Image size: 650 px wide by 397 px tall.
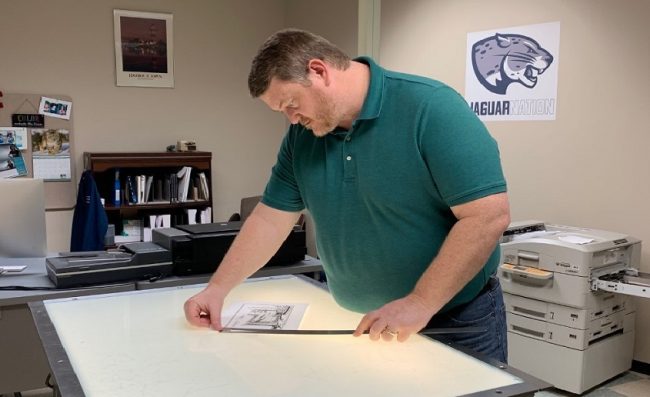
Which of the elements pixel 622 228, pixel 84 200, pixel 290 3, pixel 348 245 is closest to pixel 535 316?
pixel 622 228

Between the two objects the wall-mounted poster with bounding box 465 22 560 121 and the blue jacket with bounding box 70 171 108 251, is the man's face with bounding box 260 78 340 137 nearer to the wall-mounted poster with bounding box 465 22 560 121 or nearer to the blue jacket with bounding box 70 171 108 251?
the wall-mounted poster with bounding box 465 22 560 121

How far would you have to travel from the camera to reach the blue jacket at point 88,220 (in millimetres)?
4717

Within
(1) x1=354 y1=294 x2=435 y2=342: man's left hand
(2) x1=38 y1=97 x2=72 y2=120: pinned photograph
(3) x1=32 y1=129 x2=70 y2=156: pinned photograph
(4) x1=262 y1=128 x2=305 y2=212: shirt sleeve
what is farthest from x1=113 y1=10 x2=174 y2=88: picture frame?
(1) x1=354 y1=294 x2=435 y2=342: man's left hand

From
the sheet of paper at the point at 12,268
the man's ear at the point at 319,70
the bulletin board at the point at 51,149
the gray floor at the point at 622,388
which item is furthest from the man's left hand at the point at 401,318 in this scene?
the bulletin board at the point at 51,149

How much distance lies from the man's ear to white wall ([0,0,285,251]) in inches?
172

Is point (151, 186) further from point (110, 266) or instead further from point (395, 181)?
point (395, 181)

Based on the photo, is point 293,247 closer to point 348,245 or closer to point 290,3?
point 348,245

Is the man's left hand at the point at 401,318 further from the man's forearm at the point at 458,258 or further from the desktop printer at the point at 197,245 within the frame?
the desktop printer at the point at 197,245

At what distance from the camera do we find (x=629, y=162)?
3.53 m

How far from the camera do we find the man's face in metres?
1.44

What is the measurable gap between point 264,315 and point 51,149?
13.7 feet

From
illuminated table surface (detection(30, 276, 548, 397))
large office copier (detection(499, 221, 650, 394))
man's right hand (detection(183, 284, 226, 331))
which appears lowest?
large office copier (detection(499, 221, 650, 394))

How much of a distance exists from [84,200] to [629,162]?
13.1 feet

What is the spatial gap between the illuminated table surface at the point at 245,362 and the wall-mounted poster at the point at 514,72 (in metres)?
2.78
